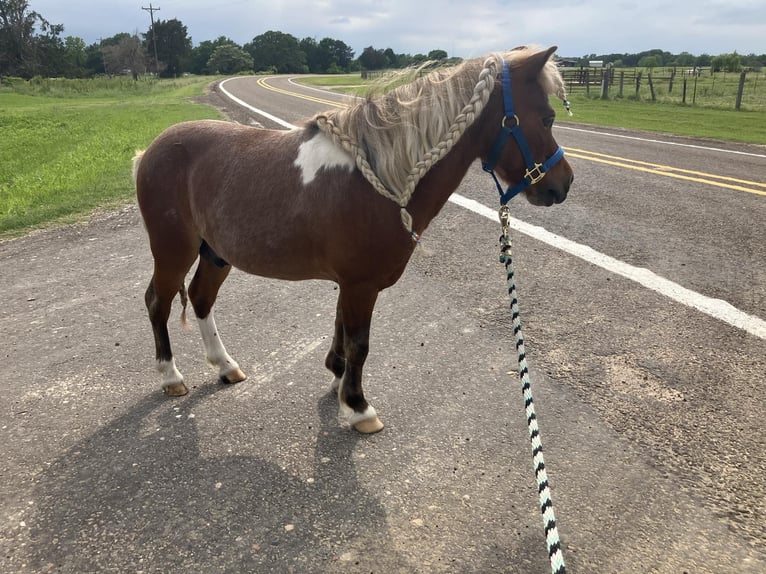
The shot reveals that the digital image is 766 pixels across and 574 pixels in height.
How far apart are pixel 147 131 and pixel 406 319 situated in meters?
14.1

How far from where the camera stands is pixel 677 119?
1861 cm

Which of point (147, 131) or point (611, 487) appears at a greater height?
point (147, 131)

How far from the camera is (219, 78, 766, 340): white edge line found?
4.25 metres

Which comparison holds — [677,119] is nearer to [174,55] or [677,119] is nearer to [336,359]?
[336,359]

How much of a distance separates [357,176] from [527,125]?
0.87 m

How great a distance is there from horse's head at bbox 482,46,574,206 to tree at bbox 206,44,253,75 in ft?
311

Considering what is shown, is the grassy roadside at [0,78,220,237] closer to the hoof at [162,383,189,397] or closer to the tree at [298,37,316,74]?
the hoof at [162,383,189,397]

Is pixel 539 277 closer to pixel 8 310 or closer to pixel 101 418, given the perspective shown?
pixel 101 418

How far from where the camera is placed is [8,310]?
491 centimetres

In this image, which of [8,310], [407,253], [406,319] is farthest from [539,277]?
[8,310]

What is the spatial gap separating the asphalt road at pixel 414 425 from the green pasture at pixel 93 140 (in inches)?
76.4

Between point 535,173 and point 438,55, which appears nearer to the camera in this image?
point 535,173

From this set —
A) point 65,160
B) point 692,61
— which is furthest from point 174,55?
point 65,160

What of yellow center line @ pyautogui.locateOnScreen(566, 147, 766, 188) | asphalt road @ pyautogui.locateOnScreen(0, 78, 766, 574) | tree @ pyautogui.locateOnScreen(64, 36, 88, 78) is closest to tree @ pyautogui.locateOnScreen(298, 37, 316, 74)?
tree @ pyautogui.locateOnScreen(64, 36, 88, 78)
